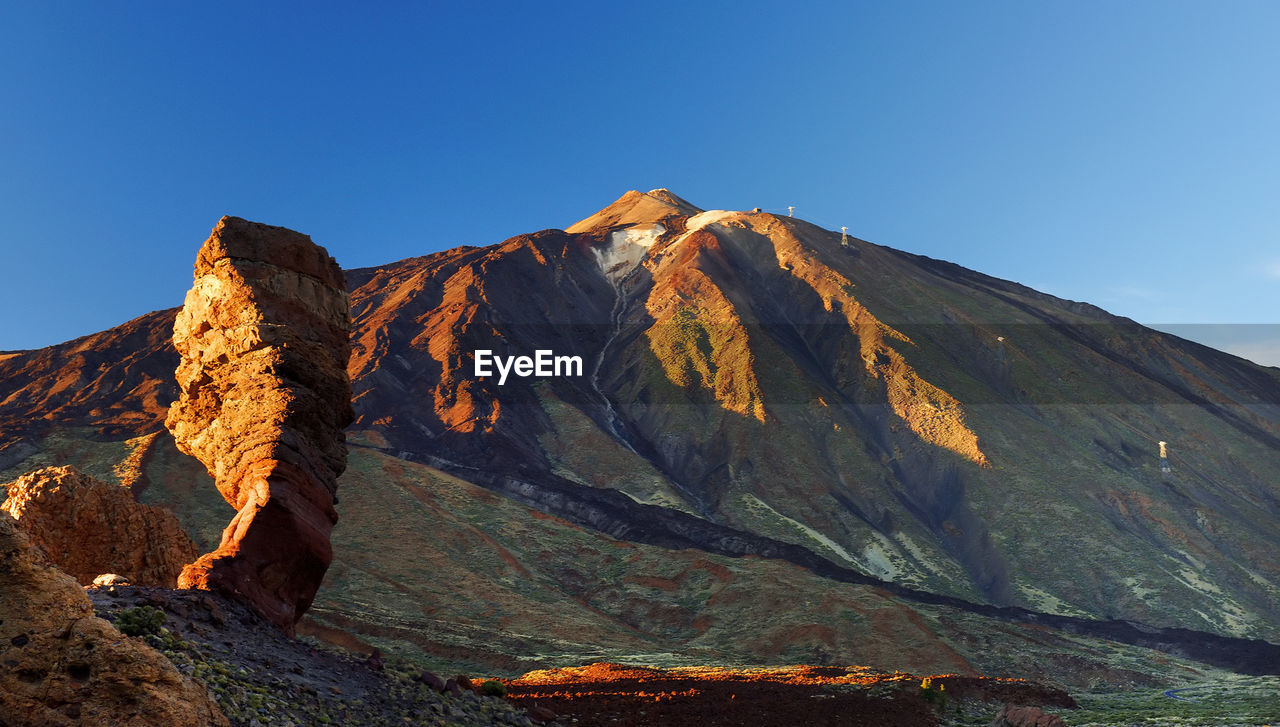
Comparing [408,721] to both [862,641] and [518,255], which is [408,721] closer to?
[862,641]

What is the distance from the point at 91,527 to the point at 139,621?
12.0 metres

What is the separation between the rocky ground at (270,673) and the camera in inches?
527

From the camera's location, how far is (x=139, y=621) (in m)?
13.8

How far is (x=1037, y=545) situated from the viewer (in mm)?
90188

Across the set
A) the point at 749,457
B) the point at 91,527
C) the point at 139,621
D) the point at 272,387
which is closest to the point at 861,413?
the point at 749,457

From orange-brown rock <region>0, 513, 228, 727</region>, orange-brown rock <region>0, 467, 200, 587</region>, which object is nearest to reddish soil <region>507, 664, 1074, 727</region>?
orange-brown rock <region>0, 467, 200, 587</region>

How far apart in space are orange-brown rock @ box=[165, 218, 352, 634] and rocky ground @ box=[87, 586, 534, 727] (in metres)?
2.60

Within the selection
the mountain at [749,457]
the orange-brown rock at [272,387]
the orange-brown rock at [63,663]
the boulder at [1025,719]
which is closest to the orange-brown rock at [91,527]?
the orange-brown rock at [272,387]

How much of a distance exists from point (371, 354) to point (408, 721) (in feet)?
365

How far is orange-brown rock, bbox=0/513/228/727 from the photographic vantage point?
30.8 ft

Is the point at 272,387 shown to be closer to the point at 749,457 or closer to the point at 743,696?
the point at 743,696

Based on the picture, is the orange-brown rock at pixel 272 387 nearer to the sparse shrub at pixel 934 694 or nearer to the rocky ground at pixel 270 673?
the rocky ground at pixel 270 673

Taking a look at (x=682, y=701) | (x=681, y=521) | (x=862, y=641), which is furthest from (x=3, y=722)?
(x=681, y=521)

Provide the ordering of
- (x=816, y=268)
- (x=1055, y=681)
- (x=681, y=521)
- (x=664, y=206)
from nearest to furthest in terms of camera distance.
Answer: (x=1055, y=681), (x=681, y=521), (x=816, y=268), (x=664, y=206)
